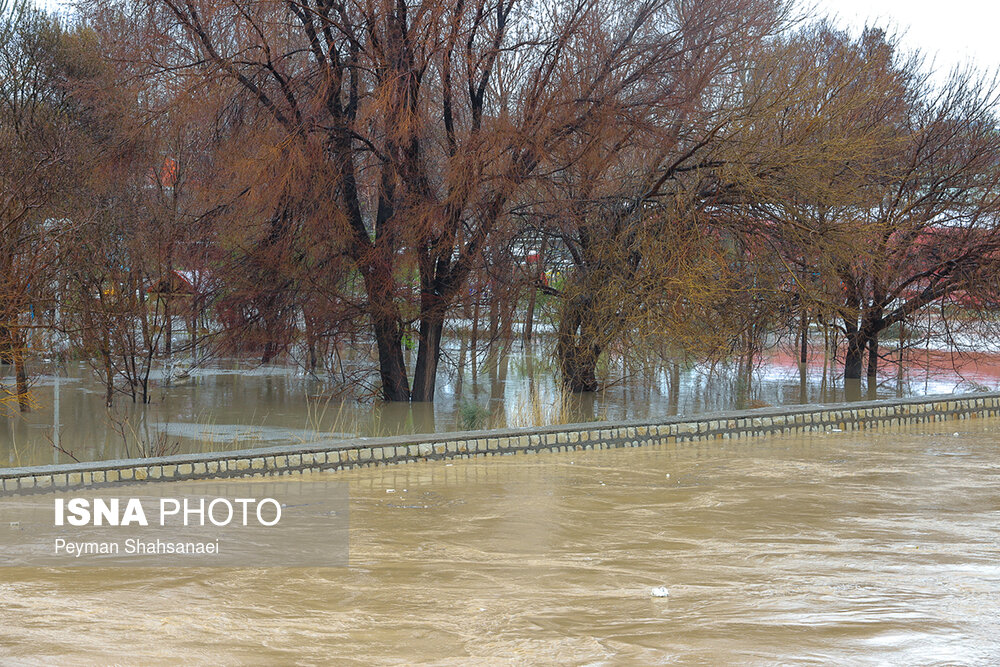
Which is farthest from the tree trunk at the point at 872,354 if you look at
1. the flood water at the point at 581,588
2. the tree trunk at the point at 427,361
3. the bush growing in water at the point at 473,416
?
the flood water at the point at 581,588

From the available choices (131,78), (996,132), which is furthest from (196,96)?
(996,132)

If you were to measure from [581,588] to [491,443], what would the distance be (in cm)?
399

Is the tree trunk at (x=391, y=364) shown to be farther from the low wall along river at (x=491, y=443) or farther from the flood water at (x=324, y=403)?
the low wall along river at (x=491, y=443)

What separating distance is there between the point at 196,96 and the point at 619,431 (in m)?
6.02

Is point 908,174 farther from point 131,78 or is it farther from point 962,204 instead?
point 131,78

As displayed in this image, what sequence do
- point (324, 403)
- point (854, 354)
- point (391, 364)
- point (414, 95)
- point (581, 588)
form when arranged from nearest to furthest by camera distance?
point (581, 588) → point (414, 95) → point (324, 403) → point (391, 364) → point (854, 354)

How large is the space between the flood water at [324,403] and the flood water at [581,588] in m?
2.98

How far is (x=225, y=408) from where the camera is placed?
12547 mm

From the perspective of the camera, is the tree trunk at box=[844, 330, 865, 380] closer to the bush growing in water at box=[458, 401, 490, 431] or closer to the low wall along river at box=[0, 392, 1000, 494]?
the low wall along river at box=[0, 392, 1000, 494]

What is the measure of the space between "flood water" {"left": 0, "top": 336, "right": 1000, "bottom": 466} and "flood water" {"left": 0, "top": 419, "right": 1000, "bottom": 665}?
117 inches

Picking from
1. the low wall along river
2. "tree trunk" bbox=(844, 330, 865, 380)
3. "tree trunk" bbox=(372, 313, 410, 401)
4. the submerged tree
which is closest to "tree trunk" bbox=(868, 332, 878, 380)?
"tree trunk" bbox=(844, 330, 865, 380)

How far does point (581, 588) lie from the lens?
5043mm

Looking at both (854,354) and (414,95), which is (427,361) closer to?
(414,95)

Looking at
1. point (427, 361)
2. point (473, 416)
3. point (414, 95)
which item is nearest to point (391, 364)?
point (427, 361)
